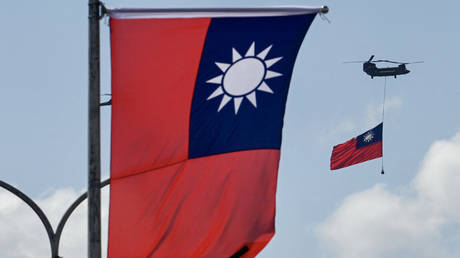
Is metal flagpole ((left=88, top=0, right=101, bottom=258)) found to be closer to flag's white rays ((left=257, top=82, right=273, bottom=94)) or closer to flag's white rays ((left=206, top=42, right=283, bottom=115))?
flag's white rays ((left=206, top=42, right=283, bottom=115))

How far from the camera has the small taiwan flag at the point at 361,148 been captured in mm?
46531

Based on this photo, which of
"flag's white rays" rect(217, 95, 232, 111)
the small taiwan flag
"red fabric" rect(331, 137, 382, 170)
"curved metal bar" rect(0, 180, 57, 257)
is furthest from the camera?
the small taiwan flag

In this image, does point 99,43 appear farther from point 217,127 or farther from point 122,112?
point 217,127

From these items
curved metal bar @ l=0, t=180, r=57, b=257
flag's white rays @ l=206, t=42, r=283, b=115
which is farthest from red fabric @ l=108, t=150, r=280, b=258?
curved metal bar @ l=0, t=180, r=57, b=257

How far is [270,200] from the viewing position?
9.86m

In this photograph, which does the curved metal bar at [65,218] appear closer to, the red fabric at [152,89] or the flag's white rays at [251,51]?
the red fabric at [152,89]

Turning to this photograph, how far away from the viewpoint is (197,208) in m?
9.63

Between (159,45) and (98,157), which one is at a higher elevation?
(159,45)

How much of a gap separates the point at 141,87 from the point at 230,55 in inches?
45.4

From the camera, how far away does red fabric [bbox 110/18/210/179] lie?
9258 mm

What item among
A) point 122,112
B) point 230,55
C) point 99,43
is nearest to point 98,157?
point 122,112

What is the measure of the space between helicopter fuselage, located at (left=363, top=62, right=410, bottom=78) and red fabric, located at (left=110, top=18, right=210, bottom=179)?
72.8 metres

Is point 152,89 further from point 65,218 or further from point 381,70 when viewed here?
point 381,70

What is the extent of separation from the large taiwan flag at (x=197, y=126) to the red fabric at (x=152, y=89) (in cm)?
1
